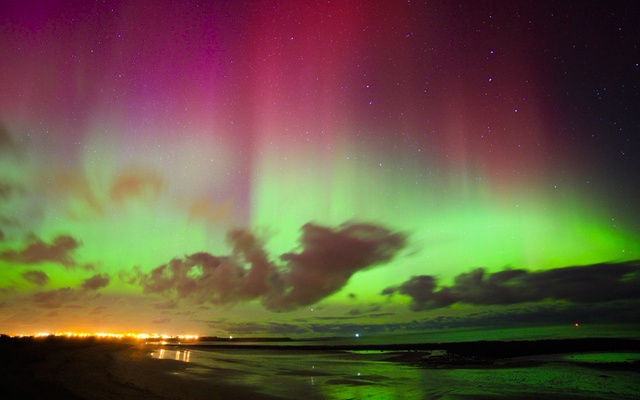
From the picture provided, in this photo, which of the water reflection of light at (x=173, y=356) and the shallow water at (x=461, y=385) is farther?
the water reflection of light at (x=173, y=356)

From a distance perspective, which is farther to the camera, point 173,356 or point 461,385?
point 173,356

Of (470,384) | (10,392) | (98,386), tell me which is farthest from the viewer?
(470,384)

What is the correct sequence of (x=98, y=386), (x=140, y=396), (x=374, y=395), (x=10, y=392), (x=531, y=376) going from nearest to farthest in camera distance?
(x=10, y=392)
(x=140, y=396)
(x=374, y=395)
(x=98, y=386)
(x=531, y=376)

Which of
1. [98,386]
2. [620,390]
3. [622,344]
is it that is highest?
[98,386]

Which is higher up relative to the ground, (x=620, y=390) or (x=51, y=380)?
(x=51, y=380)

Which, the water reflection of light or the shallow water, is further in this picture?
the water reflection of light

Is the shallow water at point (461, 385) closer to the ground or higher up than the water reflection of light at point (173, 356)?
higher up

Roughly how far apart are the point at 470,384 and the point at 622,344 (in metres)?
53.9

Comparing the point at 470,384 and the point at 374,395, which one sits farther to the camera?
the point at 470,384

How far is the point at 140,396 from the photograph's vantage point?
1730cm

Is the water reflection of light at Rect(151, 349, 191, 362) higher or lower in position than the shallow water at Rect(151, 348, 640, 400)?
lower

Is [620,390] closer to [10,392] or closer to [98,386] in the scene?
[98,386]

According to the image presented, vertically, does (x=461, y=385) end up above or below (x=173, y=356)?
above

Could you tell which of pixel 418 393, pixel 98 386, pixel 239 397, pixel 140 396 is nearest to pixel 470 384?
pixel 418 393
